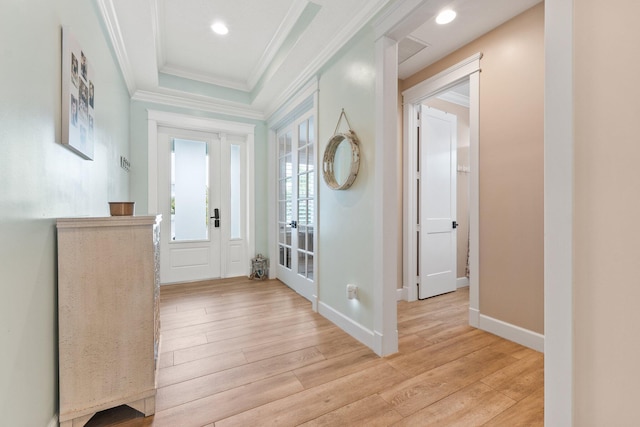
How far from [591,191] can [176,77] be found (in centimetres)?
429

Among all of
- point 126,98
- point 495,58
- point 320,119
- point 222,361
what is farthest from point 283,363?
point 126,98

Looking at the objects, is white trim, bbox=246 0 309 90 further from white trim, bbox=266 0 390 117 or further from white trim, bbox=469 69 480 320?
white trim, bbox=469 69 480 320

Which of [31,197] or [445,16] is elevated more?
[445,16]

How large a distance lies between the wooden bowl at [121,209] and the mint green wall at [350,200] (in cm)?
157

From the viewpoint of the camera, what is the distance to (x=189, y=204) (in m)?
3.90

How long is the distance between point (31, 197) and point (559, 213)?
2.08m

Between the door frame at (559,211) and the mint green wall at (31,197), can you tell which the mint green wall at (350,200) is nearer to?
the door frame at (559,211)

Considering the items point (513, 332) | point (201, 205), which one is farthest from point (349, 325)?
point (201, 205)

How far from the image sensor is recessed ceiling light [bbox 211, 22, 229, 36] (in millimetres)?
2645

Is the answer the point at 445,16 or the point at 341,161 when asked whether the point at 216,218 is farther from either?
the point at 445,16

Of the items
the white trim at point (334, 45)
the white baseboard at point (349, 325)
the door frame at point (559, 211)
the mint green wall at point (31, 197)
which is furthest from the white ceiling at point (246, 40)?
the white baseboard at point (349, 325)

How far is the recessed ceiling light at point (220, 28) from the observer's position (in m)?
2.65

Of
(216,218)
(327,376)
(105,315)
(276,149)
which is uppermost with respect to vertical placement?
(276,149)

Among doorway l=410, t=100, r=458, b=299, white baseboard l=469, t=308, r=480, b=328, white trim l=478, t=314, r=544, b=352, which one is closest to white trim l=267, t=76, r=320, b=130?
doorway l=410, t=100, r=458, b=299
